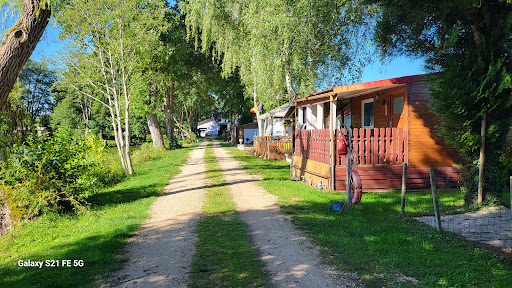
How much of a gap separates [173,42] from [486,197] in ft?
74.3

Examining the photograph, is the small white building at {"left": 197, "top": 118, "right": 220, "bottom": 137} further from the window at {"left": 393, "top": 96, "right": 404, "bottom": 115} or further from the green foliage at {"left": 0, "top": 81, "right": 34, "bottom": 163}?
the green foliage at {"left": 0, "top": 81, "right": 34, "bottom": 163}

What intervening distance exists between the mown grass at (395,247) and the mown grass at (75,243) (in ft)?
10.5

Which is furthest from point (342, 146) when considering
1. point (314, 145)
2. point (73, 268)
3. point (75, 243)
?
point (73, 268)

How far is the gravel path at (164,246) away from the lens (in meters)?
4.21

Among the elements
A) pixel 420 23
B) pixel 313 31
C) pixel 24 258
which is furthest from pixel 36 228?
pixel 313 31

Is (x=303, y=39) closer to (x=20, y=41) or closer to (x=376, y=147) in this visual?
(x=376, y=147)

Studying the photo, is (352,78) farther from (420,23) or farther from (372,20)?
(420,23)

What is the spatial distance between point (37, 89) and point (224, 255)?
→ 6318 centimetres

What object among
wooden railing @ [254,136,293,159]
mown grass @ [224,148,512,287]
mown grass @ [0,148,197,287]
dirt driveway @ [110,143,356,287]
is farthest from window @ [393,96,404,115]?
wooden railing @ [254,136,293,159]

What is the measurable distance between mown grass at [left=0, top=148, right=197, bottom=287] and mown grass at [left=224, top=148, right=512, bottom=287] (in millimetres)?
3193

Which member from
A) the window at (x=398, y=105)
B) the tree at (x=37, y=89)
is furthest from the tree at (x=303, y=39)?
the tree at (x=37, y=89)

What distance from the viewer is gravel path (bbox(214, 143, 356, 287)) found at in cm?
407

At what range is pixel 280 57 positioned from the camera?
14.8 metres

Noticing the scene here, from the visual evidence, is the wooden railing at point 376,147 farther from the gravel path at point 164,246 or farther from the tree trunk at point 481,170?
the gravel path at point 164,246
